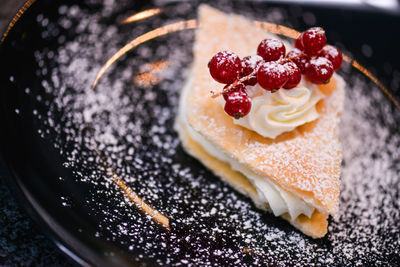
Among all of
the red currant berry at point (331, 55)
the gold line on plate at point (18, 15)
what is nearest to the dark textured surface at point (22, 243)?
the gold line on plate at point (18, 15)

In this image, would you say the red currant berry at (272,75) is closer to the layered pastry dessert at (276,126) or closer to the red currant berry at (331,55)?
the layered pastry dessert at (276,126)

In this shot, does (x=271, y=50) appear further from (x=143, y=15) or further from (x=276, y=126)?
(x=143, y=15)

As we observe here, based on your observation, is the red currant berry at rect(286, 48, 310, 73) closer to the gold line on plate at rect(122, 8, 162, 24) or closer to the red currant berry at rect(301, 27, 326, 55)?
the red currant berry at rect(301, 27, 326, 55)

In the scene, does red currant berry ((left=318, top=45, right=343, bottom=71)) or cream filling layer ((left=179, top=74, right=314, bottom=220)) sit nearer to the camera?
cream filling layer ((left=179, top=74, right=314, bottom=220))

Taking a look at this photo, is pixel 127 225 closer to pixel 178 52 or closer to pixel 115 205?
pixel 115 205

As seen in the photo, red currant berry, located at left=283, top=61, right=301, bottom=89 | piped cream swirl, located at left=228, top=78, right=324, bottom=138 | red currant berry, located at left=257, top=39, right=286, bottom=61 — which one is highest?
red currant berry, located at left=257, top=39, right=286, bottom=61

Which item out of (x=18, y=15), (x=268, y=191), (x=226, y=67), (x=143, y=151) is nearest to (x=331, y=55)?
(x=226, y=67)

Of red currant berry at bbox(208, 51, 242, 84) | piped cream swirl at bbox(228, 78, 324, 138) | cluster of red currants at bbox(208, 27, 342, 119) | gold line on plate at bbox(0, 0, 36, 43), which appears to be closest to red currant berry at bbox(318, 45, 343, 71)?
cluster of red currants at bbox(208, 27, 342, 119)
